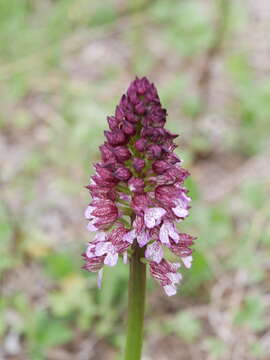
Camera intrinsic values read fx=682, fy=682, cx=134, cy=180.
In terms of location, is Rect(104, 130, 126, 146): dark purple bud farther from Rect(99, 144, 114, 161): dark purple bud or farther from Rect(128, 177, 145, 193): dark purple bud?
Rect(128, 177, 145, 193): dark purple bud

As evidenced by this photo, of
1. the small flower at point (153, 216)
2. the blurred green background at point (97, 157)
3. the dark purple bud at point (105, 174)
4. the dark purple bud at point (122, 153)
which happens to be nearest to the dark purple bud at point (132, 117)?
the dark purple bud at point (122, 153)

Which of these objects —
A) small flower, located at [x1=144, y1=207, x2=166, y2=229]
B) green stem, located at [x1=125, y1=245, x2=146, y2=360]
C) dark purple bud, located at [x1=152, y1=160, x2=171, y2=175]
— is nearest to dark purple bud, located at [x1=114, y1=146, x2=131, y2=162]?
dark purple bud, located at [x1=152, y1=160, x2=171, y2=175]

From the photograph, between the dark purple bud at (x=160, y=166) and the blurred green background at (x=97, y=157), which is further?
the blurred green background at (x=97, y=157)

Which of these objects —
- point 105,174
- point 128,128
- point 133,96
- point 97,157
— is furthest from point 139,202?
point 97,157

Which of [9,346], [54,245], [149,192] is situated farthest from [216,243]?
[149,192]

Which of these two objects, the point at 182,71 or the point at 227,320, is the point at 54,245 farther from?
the point at 182,71

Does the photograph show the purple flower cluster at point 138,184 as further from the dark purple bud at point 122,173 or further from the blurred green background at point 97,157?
the blurred green background at point 97,157

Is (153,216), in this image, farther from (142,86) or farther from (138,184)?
(142,86)
